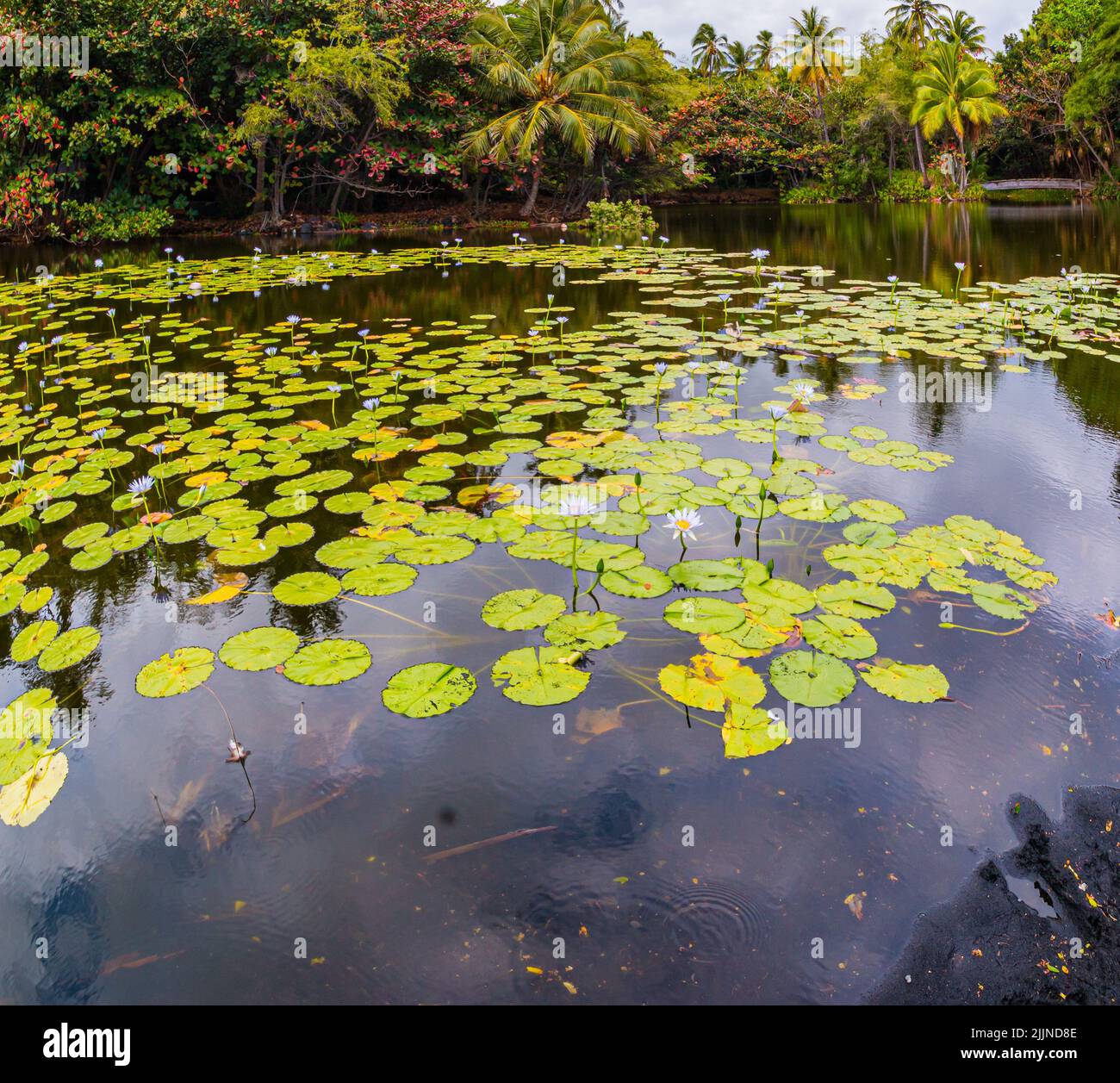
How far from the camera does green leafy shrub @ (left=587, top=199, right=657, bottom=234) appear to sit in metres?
17.1

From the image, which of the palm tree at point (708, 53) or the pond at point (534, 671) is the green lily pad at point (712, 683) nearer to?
the pond at point (534, 671)

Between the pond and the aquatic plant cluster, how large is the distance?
0.07 feet

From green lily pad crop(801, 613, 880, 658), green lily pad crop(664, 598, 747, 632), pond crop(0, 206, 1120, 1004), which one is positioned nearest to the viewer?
pond crop(0, 206, 1120, 1004)

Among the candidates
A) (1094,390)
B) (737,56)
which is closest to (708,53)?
(737,56)

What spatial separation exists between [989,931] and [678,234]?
1601cm

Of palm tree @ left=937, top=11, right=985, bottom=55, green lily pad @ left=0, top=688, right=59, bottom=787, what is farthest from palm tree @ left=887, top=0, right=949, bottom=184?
green lily pad @ left=0, top=688, right=59, bottom=787

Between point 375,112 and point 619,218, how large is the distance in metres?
5.76

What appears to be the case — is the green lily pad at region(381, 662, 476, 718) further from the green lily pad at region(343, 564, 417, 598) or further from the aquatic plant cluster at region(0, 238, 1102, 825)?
the green lily pad at region(343, 564, 417, 598)

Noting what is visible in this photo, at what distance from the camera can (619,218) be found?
17.5 metres

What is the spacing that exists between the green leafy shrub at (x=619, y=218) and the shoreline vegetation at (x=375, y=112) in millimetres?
63

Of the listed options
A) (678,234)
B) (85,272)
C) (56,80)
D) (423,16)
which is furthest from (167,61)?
(678,234)

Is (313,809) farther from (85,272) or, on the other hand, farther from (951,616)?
(85,272)

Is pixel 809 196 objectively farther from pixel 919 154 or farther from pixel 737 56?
pixel 737 56
